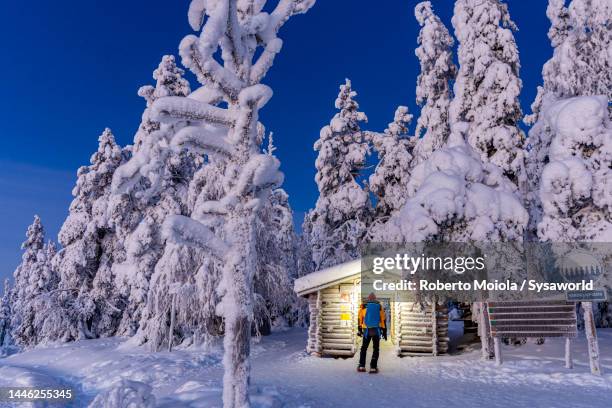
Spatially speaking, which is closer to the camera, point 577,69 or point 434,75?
point 577,69

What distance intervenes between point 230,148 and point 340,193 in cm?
1632

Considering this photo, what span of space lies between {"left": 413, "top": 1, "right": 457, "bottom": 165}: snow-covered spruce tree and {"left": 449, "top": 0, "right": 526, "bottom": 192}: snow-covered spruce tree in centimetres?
314

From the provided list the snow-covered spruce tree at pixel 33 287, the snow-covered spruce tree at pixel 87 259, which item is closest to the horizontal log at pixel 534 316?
the snow-covered spruce tree at pixel 87 259

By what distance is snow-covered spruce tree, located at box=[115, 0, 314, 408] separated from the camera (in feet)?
21.6

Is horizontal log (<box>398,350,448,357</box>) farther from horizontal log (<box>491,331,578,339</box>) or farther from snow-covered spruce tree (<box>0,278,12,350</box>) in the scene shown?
snow-covered spruce tree (<box>0,278,12,350</box>)

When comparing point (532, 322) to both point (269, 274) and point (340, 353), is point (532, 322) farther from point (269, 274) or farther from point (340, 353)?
point (269, 274)

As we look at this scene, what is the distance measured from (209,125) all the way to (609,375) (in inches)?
→ 430

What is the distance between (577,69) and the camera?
58.7ft

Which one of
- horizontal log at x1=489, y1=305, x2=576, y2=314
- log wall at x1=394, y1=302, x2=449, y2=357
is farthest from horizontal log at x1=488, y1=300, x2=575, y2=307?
log wall at x1=394, y1=302, x2=449, y2=357

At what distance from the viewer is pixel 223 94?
23.7 feet

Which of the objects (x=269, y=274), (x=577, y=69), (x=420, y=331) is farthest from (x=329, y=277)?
(x=577, y=69)

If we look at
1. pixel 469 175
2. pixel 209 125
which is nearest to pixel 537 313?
pixel 469 175

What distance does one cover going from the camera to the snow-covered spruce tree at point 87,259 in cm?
2309

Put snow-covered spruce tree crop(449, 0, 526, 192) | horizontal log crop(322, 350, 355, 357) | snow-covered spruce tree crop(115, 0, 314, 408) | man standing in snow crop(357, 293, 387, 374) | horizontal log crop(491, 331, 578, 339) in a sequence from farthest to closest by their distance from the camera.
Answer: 1. snow-covered spruce tree crop(449, 0, 526, 192)
2. horizontal log crop(322, 350, 355, 357)
3. man standing in snow crop(357, 293, 387, 374)
4. horizontal log crop(491, 331, 578, 339)
5. snow-covered spruce tree crop(115, 0, 314, 408)
